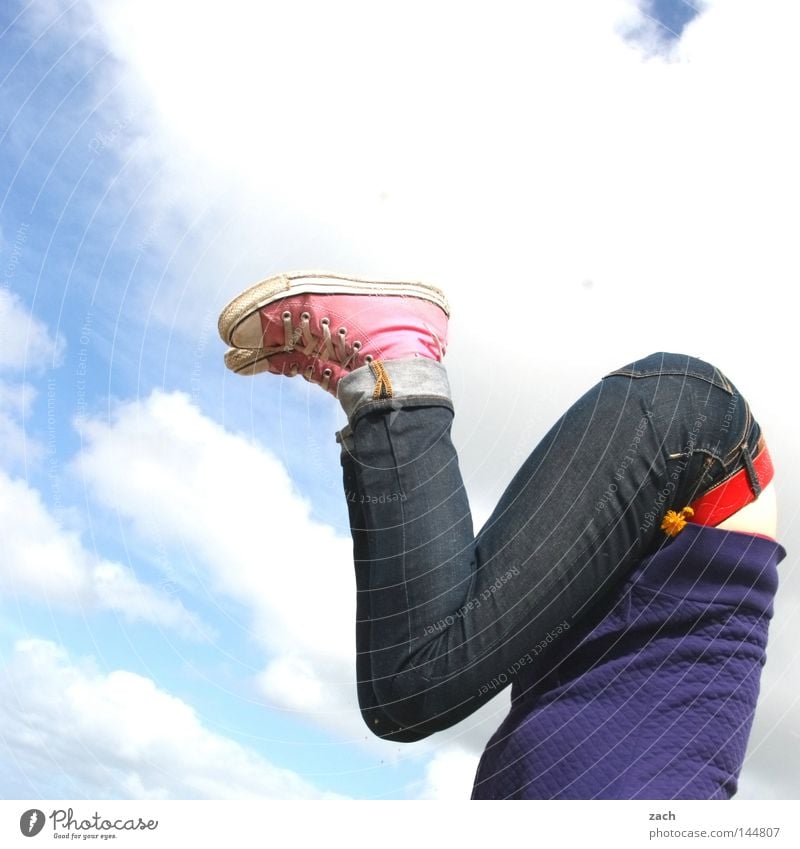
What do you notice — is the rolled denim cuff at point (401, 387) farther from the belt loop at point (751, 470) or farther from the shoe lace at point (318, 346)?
the belt loop at point (751, 470)

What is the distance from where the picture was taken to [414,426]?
1388 millimetres

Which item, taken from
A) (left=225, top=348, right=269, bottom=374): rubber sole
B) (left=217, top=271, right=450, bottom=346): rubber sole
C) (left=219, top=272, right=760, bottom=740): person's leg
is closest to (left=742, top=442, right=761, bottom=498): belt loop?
(left=219, top=272, right=760, bottom=740): person's leg

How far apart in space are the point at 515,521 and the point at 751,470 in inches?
17.4

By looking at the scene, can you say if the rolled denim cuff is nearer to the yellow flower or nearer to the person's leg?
the person's leg

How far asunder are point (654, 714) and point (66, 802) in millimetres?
1152

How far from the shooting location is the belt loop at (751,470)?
1451 mm

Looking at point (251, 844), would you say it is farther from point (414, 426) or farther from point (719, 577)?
point (719, 577)

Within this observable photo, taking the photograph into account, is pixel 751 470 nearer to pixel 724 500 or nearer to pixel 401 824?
pixel 724 500

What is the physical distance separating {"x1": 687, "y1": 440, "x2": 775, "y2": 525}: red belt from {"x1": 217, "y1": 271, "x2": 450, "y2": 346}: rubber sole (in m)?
0.61

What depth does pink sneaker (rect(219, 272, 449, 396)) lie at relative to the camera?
1.59m

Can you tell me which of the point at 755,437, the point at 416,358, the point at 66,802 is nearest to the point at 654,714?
the point at 755,437

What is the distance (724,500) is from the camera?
1.47 metres

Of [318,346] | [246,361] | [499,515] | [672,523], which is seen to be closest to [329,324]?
[318,346]

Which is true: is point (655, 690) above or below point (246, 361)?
below
